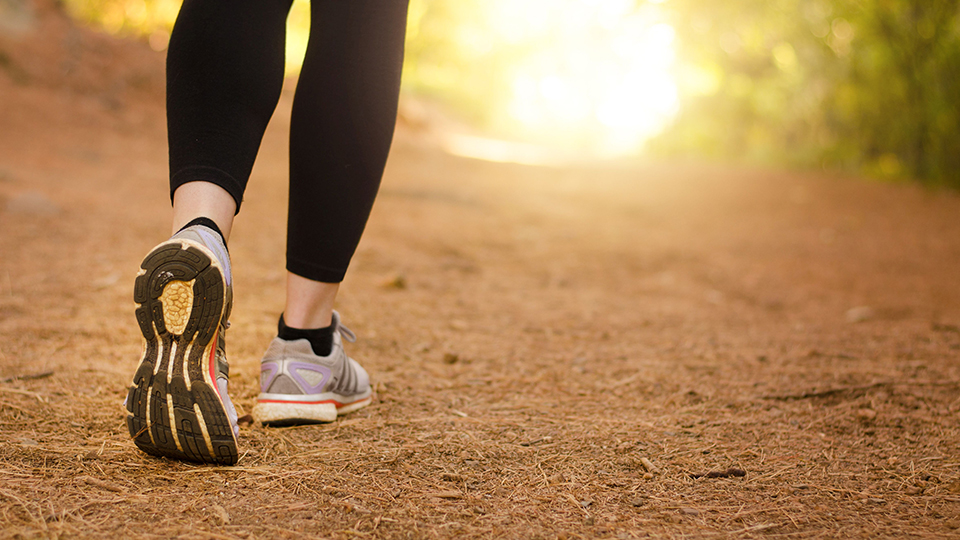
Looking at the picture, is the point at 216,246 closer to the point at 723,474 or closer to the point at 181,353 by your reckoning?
the point at 181,353

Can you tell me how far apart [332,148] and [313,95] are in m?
0.10

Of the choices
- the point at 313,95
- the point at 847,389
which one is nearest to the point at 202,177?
the point at 313,95

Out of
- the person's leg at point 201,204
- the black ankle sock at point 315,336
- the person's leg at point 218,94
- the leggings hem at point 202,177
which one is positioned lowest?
the black ankle sock at point 315,336

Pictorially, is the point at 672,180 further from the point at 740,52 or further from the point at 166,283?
the point at 166,283

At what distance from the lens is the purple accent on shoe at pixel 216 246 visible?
2.88ft

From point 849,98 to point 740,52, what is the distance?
203 cm

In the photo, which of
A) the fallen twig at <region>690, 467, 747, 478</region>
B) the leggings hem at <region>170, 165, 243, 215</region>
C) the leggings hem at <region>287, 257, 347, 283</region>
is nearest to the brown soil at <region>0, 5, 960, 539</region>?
the fallen twig at <region>690, 467, 747, 478</region>

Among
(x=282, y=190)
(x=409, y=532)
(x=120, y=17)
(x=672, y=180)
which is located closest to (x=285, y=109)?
(x=282, y=190)

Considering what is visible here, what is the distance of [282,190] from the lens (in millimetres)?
4035

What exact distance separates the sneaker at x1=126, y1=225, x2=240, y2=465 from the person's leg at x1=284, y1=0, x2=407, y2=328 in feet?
0.67

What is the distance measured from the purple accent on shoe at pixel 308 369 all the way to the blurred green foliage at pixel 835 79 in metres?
4.66

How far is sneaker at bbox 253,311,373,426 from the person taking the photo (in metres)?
1.10

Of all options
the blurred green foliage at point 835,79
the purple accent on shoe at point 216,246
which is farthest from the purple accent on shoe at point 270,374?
the blurred green foliage at point 835,79

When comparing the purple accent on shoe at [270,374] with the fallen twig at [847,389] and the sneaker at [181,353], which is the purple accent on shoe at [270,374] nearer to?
A: the sneaker at [181,353]
